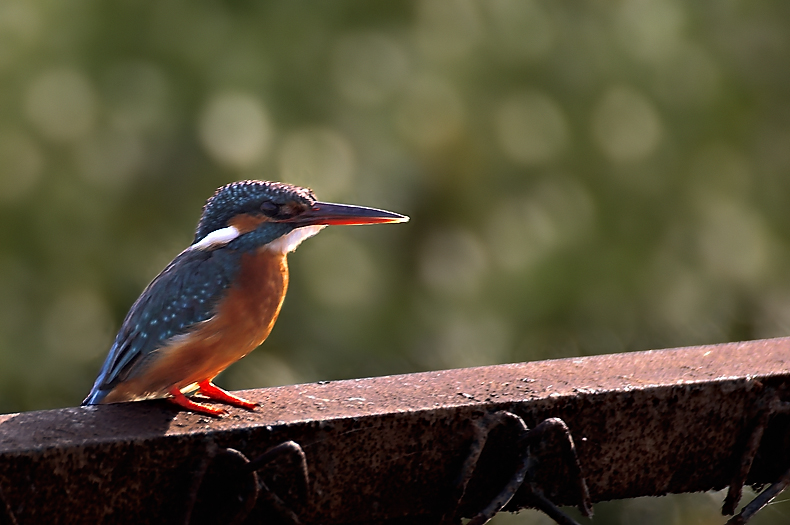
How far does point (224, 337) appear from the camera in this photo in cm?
172

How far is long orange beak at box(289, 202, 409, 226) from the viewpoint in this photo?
5.59ft

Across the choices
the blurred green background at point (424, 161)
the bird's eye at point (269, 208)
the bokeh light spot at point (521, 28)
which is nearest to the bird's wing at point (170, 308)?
the bird's eye at point (269, 208)

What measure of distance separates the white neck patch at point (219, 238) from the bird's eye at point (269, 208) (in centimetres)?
7

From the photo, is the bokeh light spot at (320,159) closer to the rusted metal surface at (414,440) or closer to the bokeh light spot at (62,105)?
the bokeh light spot at (62,105)

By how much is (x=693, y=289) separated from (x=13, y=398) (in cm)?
349

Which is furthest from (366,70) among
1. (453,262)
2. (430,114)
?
(453,262)

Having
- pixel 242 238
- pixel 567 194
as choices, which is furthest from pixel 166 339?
pixel 567 194

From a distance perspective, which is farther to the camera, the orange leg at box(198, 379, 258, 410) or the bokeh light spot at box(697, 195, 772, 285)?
the bokeh light spot at box(697, 195, 772, 285)

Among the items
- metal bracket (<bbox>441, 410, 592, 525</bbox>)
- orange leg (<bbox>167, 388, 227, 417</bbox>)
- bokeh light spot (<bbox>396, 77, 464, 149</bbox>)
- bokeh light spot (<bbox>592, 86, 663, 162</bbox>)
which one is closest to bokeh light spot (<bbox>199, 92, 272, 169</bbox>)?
bokeh light spot (<bbox>396, 77, 464, 149</bbox>)

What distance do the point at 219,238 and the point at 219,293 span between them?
12 centimetres

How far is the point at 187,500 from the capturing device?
1004 mm

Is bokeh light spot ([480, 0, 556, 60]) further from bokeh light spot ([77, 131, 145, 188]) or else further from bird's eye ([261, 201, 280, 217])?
bird's eye ([261, 201, 280, 217])

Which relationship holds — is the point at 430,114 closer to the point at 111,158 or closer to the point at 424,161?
the point at 424,161

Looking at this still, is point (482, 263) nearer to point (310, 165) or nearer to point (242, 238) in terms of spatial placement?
point (310, 165)
